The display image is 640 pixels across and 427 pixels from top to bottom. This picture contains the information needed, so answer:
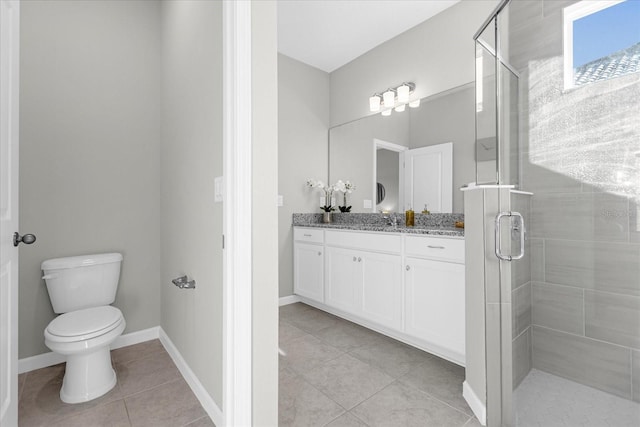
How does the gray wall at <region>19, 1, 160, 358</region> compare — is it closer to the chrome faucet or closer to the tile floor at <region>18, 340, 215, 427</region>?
the tile floor at <region>18, 340, 215, 427</region>

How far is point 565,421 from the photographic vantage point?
1.25 metres

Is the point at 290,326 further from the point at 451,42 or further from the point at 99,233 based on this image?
the point at 451,42

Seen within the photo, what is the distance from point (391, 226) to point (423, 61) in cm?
149

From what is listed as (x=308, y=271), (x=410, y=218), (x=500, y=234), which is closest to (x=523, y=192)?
(x=500, y=234)

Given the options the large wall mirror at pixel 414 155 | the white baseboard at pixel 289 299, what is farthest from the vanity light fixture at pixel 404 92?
the white baseboard at pixel 289 299

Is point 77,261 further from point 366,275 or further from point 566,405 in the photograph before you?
point 566,405

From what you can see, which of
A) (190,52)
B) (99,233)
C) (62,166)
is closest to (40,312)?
(99,233)

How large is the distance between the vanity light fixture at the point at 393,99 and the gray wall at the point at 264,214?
1.83m

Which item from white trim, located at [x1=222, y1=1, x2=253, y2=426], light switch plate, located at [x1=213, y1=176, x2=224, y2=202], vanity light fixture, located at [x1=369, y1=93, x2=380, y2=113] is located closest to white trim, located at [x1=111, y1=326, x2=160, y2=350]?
white trim, located at [x1=222, y1=1, x2=253, y2=426]

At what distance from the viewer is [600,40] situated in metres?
1.23

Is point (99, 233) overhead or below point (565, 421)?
overhead

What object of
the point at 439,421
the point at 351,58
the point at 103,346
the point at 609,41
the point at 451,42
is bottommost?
the point at 439,421

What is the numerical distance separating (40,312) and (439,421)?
2437 millimetres

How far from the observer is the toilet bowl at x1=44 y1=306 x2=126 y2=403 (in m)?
1.55
